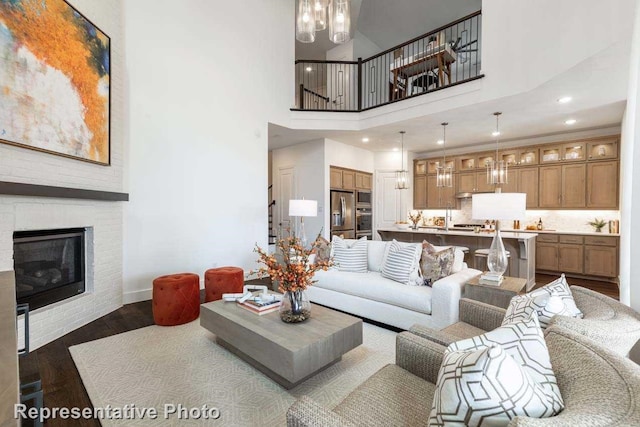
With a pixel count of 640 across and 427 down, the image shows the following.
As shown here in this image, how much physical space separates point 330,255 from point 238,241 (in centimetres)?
188

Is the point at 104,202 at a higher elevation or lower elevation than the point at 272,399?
higher

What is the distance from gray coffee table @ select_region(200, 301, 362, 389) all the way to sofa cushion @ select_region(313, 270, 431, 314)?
830 millimetres

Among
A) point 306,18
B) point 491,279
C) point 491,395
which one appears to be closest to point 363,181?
point 306,18

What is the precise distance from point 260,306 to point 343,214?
454 cm

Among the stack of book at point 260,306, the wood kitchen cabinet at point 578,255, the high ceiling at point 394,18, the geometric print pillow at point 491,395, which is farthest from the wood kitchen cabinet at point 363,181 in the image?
the geometric print pillow at point 491,395

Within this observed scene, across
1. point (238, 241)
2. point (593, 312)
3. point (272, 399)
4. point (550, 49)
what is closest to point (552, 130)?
point (550, 49)

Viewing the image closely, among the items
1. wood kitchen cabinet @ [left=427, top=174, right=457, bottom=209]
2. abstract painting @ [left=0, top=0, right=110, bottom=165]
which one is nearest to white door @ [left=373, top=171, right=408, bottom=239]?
wood kitchen cabinet @ [left=427, top=174, right=457, bottom=209]

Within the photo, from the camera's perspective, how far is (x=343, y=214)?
22.4 feet

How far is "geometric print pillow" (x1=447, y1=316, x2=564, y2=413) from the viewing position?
0.84 metres

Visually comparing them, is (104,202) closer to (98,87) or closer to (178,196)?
(178,196)

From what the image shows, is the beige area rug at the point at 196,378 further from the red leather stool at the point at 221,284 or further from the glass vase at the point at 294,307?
the red leather stool at the point at 221,284

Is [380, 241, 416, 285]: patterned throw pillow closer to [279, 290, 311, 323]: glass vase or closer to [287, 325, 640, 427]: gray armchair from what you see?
[279, 290, 311, 323]: glass vase

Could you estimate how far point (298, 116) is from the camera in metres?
5.73

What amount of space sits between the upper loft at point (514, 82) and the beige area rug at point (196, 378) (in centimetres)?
358
